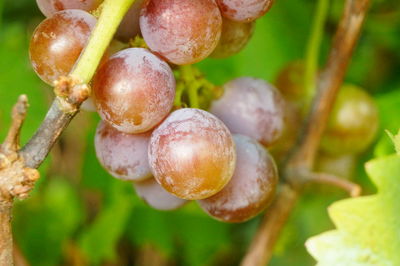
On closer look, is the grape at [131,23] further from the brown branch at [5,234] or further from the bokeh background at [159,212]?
the bokeh background at [159,212]

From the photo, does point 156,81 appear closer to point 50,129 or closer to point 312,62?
point 50,129

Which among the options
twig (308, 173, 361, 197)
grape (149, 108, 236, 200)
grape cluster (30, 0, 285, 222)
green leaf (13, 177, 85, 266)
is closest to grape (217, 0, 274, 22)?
grape cluster (30, 0, 285, 222)

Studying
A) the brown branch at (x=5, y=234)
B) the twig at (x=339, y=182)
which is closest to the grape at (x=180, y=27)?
the brown branch at (x=5, y=234)

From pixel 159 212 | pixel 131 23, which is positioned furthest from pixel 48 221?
pixel 131 23

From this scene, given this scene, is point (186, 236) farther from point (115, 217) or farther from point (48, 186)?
point (48, 186)

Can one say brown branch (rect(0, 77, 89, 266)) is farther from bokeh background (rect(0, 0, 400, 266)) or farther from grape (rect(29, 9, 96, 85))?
bokeh background (rect(0, 0, 400, 266))
